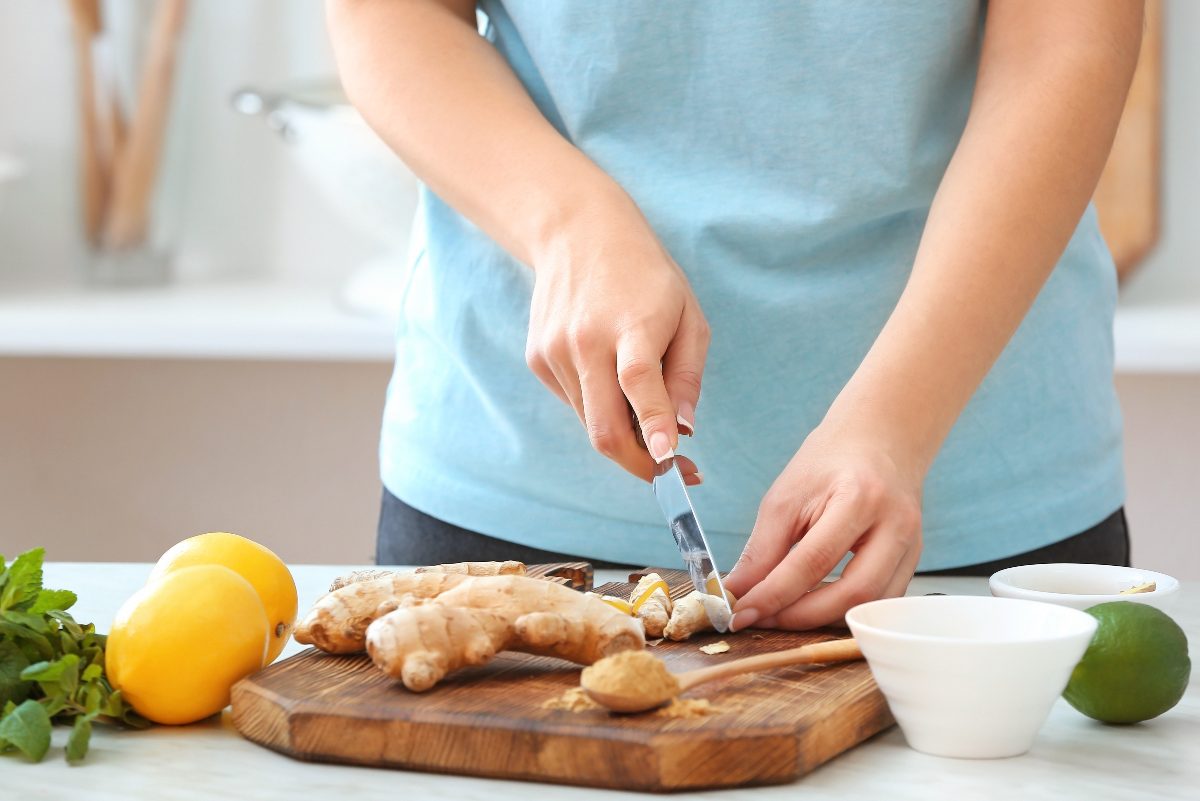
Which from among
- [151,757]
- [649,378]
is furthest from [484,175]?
[151,757]

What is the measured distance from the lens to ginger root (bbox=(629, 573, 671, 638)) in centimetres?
79

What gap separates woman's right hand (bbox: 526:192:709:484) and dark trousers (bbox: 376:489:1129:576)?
0.24 metres

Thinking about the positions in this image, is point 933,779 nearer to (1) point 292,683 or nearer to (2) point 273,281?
(1) point 292,683

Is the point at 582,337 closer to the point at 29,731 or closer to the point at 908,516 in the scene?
the point at 908,516

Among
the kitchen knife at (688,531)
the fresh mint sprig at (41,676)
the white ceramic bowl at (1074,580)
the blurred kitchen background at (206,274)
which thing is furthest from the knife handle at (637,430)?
the blurred kitchen background at (206,274)

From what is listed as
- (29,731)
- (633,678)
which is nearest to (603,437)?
(633,678)

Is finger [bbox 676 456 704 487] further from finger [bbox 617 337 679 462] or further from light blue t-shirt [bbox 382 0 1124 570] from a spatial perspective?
light blue t-shirt [bbox 382 0 1124 570]

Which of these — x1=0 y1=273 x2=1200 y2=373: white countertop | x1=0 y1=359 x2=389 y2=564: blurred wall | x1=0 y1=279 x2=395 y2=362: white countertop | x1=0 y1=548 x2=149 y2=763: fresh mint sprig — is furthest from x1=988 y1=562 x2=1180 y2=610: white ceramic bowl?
x1=0 y1=359 x2=389 y2=564: blurred wall

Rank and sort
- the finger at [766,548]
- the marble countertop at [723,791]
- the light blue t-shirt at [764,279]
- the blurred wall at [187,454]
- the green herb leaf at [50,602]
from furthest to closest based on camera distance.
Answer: the blurred wall at [187,454]
the light blue t-shirt at [764,279]
the finger at [766,548]
the green herb leaf at [50,602]
the marble countertop at [723,791]

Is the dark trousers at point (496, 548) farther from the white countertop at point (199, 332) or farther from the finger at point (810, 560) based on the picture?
the white countertop at point (199, 332)

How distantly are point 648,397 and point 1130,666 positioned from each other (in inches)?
10.8

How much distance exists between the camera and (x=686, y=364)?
33.0 inches

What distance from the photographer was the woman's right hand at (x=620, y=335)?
80cm

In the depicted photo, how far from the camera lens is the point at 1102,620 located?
671mm
